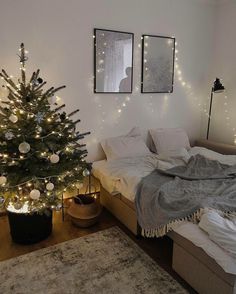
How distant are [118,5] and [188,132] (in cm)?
214

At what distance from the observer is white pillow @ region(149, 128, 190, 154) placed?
11.4 ft

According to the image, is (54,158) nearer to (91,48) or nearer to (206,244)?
(206,244)

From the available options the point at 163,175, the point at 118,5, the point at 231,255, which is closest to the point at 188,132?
the point at 163,175

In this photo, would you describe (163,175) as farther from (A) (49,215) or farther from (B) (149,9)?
(B) (149,9)

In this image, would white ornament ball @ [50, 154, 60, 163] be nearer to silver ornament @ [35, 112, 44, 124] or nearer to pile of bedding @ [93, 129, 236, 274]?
silver ornament @ [35, 112, 44, 124]

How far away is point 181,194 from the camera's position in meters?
2.14

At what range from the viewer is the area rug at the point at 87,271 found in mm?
1819

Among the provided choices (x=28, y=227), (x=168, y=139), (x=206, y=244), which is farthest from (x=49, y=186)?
(x=168, y=139)

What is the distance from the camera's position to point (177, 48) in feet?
11.9

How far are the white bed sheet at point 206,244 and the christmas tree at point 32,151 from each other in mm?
1090

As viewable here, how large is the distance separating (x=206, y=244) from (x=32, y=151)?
1.49 m

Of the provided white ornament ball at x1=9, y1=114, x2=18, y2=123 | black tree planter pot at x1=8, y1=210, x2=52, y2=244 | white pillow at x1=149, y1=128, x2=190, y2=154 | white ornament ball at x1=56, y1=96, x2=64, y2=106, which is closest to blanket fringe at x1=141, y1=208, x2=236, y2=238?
black tree planter pot at x1=8, y1=210, x2=52, y2=244

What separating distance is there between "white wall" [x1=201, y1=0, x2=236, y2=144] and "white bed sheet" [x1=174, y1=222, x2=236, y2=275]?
244 centimetres

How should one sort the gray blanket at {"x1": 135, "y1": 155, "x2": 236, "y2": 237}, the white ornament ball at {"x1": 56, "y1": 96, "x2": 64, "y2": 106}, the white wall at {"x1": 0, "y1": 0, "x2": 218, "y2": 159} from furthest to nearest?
the white ornament ball at {"x1": 56, "y1": 96, "x2": 64, "y2": 106} < the white wall at {"x1": 0, "y1": 0, "x2": 218, "y2": 159} < the gray blanket at {"x1": 135, "y1": 155, "x2": 236, "y2": 237}
